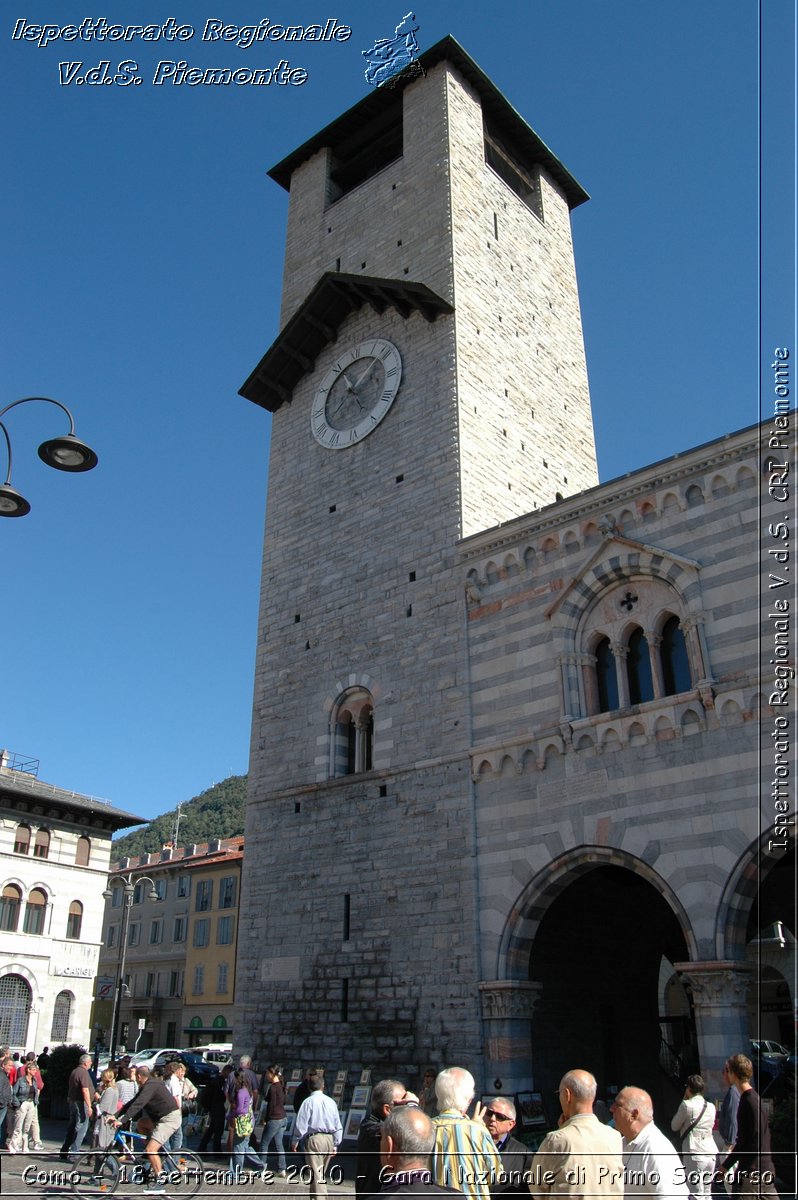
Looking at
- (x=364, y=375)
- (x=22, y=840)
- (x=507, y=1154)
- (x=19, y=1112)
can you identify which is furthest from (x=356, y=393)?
(x=22, y=840)

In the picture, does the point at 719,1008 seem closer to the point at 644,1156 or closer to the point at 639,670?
the point at 639,670

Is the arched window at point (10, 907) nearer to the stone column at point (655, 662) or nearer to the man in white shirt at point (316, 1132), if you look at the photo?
the man in white shirt at point (316, 1132)

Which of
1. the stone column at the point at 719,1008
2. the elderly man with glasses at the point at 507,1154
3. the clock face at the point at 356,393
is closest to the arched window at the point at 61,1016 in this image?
the clock face at the point at 356,393

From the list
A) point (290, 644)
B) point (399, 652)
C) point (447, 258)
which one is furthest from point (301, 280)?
point (399, 652)

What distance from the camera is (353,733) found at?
1770cm

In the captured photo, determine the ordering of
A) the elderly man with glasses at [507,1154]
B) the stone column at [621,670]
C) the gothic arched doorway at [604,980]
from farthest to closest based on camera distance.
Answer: the gothic arched doorway at [604,980], the stone column at [621,670], the elderly man with glasses at [507,1154]

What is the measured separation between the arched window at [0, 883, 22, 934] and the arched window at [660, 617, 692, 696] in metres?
22.9

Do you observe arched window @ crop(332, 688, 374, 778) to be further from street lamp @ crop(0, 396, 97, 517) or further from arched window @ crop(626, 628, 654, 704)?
street lamp @ crop(0, 396, 97, 517)

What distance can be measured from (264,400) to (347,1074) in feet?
48.0

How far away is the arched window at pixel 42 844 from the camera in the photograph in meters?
29.5

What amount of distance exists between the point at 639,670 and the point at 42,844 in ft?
74.4

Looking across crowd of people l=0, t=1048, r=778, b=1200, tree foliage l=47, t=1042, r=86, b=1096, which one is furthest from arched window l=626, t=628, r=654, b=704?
tree foliage l=47, t=1042, r=86, b=1096

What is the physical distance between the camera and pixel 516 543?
15578mm

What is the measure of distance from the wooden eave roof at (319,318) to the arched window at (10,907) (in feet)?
55.5
